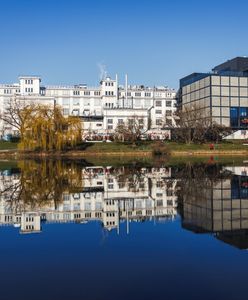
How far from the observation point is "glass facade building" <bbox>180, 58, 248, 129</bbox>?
Result: 67.5 metres

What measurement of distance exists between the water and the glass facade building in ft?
183

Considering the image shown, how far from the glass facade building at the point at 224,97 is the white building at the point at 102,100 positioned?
34.7 feet

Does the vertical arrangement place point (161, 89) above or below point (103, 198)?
above

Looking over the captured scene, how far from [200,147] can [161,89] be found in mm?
36660

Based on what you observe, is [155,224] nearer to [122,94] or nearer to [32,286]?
[32,286]

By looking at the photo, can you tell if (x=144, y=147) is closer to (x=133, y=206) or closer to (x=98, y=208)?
(x=133, y=206)

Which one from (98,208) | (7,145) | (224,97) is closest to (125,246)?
(98,208)

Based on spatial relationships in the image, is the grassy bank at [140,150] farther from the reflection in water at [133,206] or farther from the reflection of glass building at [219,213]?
the reflection of glass building at [219,213]

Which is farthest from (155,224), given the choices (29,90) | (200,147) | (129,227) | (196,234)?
(29,90)

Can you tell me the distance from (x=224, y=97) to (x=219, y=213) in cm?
6099

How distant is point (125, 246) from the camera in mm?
7441

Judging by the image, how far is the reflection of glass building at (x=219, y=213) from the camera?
26.8 feet

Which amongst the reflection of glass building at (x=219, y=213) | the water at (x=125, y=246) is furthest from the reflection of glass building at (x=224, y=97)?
the water at (x=125, y=246)

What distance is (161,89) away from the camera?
89438 millimetres
